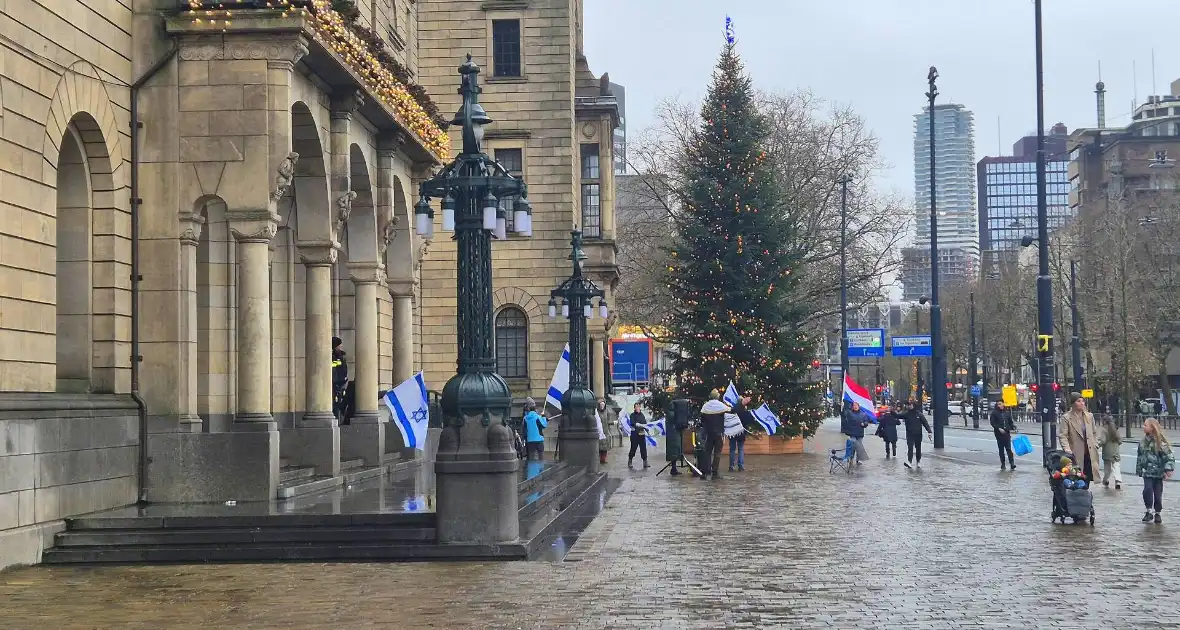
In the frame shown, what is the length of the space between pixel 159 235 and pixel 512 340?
85.8 ft

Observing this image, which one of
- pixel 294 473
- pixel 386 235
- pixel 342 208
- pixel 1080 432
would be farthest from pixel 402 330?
pixel 1080 432

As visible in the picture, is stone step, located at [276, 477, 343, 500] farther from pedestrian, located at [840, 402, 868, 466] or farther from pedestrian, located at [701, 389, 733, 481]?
pedestrian, located at [840, 402, 868, 466]

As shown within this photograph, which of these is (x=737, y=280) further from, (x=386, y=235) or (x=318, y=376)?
(x=318, y=376)

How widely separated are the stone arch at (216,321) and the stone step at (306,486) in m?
1.35

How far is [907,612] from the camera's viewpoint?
11641mm

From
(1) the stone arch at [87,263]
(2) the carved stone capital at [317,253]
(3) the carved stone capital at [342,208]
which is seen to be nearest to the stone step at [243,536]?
(1) the stone arch at [87,263]

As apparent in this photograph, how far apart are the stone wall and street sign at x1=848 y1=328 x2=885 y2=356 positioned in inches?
2160

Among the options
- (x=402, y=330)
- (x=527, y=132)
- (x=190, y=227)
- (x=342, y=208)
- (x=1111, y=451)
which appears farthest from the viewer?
(x=527, y=132)

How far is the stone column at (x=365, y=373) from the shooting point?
83.2 ft

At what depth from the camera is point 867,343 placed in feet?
230

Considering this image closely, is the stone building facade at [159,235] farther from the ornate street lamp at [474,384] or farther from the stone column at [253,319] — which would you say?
the ornate street lamp at [474,384]

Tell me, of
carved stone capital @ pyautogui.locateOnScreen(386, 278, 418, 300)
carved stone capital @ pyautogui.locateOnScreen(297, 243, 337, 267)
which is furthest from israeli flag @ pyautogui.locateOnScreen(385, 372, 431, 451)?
carved stone capital @ pyautogui.locateOnScreen(386, 278, 418, 300)

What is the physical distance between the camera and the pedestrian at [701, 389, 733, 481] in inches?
1127

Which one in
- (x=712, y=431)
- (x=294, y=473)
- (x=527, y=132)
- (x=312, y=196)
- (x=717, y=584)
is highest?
(x=527, y=132)
